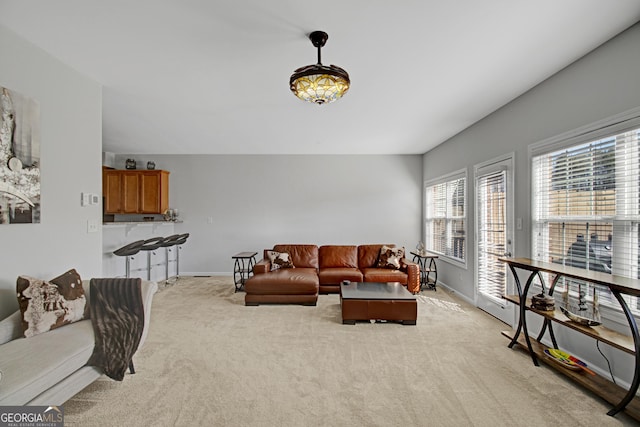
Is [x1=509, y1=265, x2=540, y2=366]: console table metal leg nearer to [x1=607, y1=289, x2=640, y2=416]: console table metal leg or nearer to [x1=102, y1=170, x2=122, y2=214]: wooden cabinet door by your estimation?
[x1=607, y1=289, x2=640, y2=416]: console table metal leg

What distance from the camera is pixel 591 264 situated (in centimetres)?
237

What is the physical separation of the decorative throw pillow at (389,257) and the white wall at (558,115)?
3.36 ft

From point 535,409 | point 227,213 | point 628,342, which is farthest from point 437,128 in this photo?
point 227,213

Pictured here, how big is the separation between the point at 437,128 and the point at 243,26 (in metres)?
3.30

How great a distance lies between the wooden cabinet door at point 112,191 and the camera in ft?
18.8

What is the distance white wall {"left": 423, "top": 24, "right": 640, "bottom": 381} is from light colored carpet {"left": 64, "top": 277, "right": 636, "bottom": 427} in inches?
28.6

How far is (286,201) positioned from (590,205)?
16.1 feet

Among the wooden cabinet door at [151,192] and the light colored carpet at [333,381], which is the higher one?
the wooden cabinet door at [151,192]

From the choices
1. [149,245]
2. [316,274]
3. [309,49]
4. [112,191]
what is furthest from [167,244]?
[309,49]

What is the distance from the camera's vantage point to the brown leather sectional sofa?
4156mm

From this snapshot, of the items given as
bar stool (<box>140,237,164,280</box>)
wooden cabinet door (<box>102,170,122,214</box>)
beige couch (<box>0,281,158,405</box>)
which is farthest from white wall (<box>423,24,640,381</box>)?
wooden cabinet door (<box>102,170,122,214</box>)

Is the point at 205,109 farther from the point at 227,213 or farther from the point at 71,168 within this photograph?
the point at 227,213

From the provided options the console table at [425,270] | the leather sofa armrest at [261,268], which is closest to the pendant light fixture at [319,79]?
the leather sofa armrest at [261,268]

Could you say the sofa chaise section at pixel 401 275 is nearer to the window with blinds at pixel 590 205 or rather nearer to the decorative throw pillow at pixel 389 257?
the decorative throw pillow at pixel 389 257
